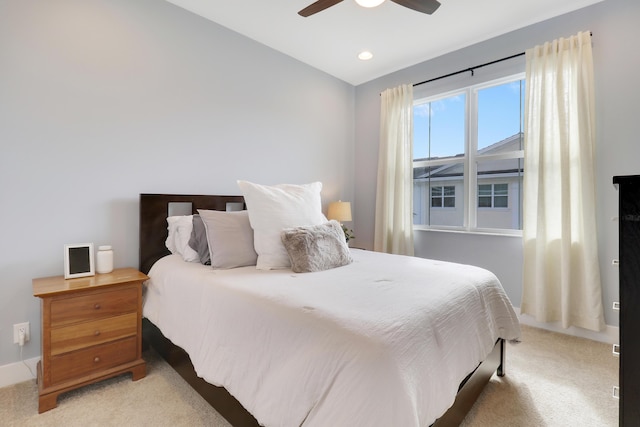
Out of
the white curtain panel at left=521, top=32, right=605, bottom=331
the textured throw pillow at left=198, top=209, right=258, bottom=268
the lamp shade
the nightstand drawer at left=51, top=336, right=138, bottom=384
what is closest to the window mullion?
the white curtain panel at left=521, top=32, right=605, bottom=331

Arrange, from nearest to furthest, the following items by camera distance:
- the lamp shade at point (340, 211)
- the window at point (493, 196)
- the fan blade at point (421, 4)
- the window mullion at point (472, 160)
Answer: the fan blade at point (421, 4) < the window at point (493, 196) < the window mullion at point (472, 160) < the lamp shade at point (340, 211)

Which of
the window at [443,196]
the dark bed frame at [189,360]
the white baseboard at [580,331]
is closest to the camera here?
the dark bed frame at [189,360]

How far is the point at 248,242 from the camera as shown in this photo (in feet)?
6.80

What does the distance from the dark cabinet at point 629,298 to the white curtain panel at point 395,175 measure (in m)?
2.53

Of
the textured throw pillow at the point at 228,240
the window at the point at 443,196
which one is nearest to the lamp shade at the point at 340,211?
the window at the point at 443,196

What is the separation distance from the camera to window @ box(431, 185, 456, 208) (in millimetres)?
3392

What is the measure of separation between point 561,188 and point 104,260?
3.50m

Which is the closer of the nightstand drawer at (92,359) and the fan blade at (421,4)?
the nightstand drawer at (92,359)

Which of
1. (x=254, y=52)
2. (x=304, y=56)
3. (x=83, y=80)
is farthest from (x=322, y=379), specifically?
(x=304, y=56)

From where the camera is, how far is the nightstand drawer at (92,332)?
5.34ft

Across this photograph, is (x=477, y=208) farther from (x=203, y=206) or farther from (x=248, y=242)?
(x=203, y=206)

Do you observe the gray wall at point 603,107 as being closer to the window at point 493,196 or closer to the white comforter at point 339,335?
the window at point 493,196

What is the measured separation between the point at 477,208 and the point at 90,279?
337cm

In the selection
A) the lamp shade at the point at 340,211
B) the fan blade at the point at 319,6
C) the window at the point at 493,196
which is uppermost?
the fan blade at the point at 319,6
